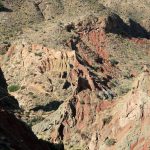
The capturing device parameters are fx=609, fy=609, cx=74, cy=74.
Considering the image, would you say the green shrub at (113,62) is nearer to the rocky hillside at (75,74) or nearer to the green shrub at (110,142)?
the rocky hillside at (75,74)

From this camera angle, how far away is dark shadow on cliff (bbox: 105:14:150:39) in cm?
14550

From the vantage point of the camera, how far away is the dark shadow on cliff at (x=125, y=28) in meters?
146

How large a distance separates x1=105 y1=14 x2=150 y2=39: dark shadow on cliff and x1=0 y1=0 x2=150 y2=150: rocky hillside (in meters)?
0.24

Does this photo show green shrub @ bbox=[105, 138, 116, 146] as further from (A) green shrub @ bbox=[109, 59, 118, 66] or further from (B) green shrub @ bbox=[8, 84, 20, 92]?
(A) green shrub @ bbox=[109, 59, 118, 66]

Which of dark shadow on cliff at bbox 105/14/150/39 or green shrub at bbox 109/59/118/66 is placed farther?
dark shadow on cliff at bbox 105/14/150/39

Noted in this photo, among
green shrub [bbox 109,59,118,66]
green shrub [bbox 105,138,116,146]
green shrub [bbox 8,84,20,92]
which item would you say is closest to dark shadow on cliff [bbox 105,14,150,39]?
green shrub [bbox 109,59,118,66]

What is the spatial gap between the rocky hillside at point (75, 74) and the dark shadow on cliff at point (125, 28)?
24cm

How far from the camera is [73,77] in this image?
356ft

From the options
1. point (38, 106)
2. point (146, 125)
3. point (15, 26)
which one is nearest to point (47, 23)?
point (15, 26)

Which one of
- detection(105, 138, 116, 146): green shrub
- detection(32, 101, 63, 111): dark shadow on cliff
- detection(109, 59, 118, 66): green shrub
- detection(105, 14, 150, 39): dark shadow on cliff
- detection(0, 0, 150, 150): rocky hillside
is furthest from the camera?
detection(105, 14, 150, 39): dark shadow on cliff

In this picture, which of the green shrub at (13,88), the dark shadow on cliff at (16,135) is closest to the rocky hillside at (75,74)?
the green shrub at (13,88)

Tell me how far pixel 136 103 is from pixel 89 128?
899 centimetres

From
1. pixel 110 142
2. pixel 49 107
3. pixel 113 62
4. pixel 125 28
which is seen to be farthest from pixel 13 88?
pixel 125 28

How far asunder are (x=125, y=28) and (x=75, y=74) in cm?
5019
